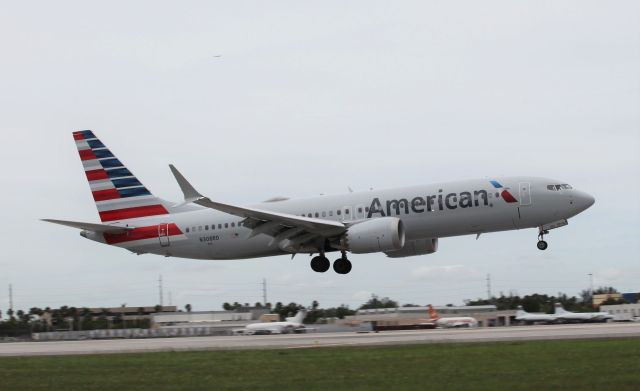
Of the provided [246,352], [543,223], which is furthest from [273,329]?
[246,352]

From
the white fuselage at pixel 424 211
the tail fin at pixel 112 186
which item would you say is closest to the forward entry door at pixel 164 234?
the white fuselage at pixel 424 211

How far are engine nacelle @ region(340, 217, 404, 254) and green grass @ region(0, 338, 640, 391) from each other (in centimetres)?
1388

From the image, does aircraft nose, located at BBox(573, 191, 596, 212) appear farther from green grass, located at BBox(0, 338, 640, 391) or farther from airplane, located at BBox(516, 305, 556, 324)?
airplane, located at BBox(516, 305, 556, 324)

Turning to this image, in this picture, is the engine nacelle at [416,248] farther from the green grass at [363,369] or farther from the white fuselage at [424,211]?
the green grass at [363,369]

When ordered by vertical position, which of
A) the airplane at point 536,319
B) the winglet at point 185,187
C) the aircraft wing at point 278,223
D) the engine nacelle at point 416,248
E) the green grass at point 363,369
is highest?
the winglet at point 185,187

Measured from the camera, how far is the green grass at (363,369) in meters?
20.8

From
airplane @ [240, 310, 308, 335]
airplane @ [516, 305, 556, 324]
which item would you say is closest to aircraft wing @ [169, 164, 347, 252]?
airplane @ [240, 310, 308, 335]

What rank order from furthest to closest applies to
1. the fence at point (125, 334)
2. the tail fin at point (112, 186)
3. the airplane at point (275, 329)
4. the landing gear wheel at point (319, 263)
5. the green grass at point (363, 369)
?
1. the airplane at point (275, 329)
2. the fence at point (125, 334)
3. the tail fin at point (112, 186)
4. the landing gear wheel at point (319, 263)
5. the green grass at point (363, 369)

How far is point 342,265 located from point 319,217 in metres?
3.43

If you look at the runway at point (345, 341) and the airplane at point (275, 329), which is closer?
the runway at point (345, 341)

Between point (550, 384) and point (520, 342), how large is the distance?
1237cm

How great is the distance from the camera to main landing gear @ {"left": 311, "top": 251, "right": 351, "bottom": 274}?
167 feet

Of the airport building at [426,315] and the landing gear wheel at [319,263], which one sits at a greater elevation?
the landing gear wheel at [319,263]

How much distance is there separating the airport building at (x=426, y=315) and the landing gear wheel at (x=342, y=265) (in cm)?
4127
